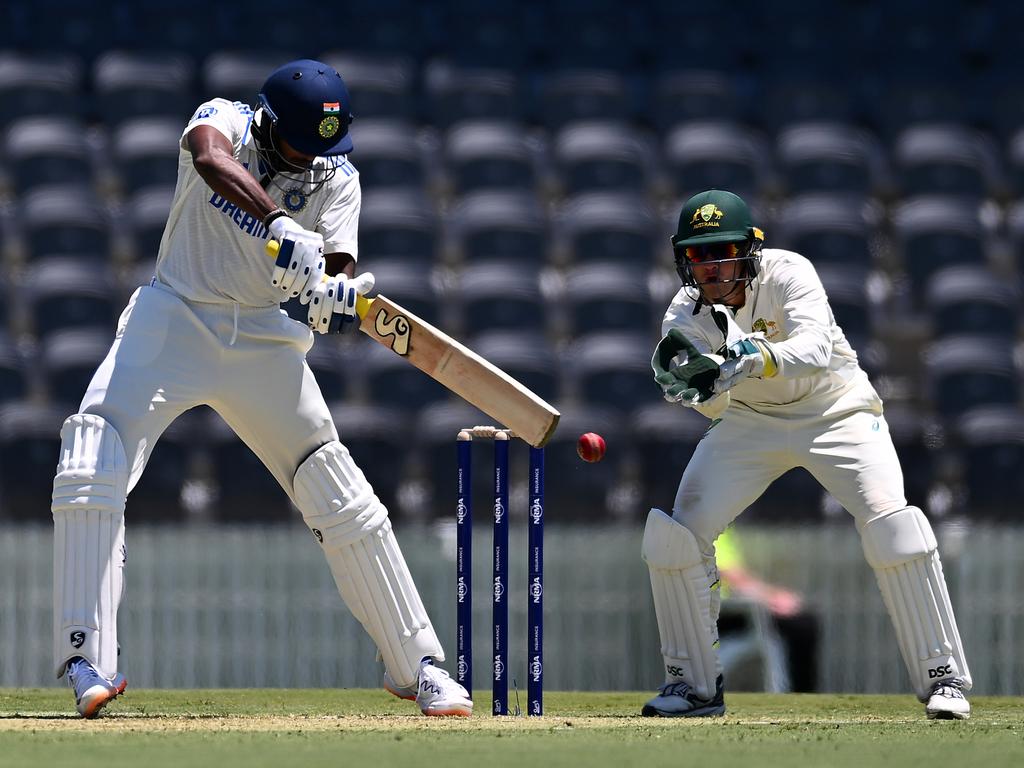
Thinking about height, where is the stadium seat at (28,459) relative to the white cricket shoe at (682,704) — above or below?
above

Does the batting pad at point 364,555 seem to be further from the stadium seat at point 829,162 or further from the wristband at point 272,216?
the stadium seat at point 829,162

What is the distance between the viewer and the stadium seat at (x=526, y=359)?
31.4ft

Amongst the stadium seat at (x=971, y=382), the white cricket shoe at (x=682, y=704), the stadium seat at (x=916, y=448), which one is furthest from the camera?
the stadium seat at (x=971, y=382)

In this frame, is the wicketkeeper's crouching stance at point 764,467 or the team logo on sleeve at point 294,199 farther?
the wicketkeeper's crouching stance at point 764,467

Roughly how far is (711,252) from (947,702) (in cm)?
129

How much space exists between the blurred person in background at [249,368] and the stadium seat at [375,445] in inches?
180

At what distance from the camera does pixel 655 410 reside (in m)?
9.38

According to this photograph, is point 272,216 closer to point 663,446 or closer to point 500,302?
point 663,446

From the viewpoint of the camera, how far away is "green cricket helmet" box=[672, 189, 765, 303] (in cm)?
433

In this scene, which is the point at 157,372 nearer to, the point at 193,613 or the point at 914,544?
the point at 914,544

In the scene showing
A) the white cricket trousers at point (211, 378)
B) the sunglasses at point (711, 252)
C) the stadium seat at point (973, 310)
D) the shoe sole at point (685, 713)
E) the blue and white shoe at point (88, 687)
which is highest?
the stadium seat at point (973, 310)

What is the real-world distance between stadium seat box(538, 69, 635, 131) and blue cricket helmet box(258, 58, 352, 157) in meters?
7.59

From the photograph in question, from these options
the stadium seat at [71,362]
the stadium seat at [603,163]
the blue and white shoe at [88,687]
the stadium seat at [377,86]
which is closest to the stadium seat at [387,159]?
the stadium seat at [377,86]

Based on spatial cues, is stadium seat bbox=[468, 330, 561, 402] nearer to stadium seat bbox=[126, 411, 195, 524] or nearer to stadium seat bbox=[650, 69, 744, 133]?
stadium seat bbox=[126, 411, 195, 524]
